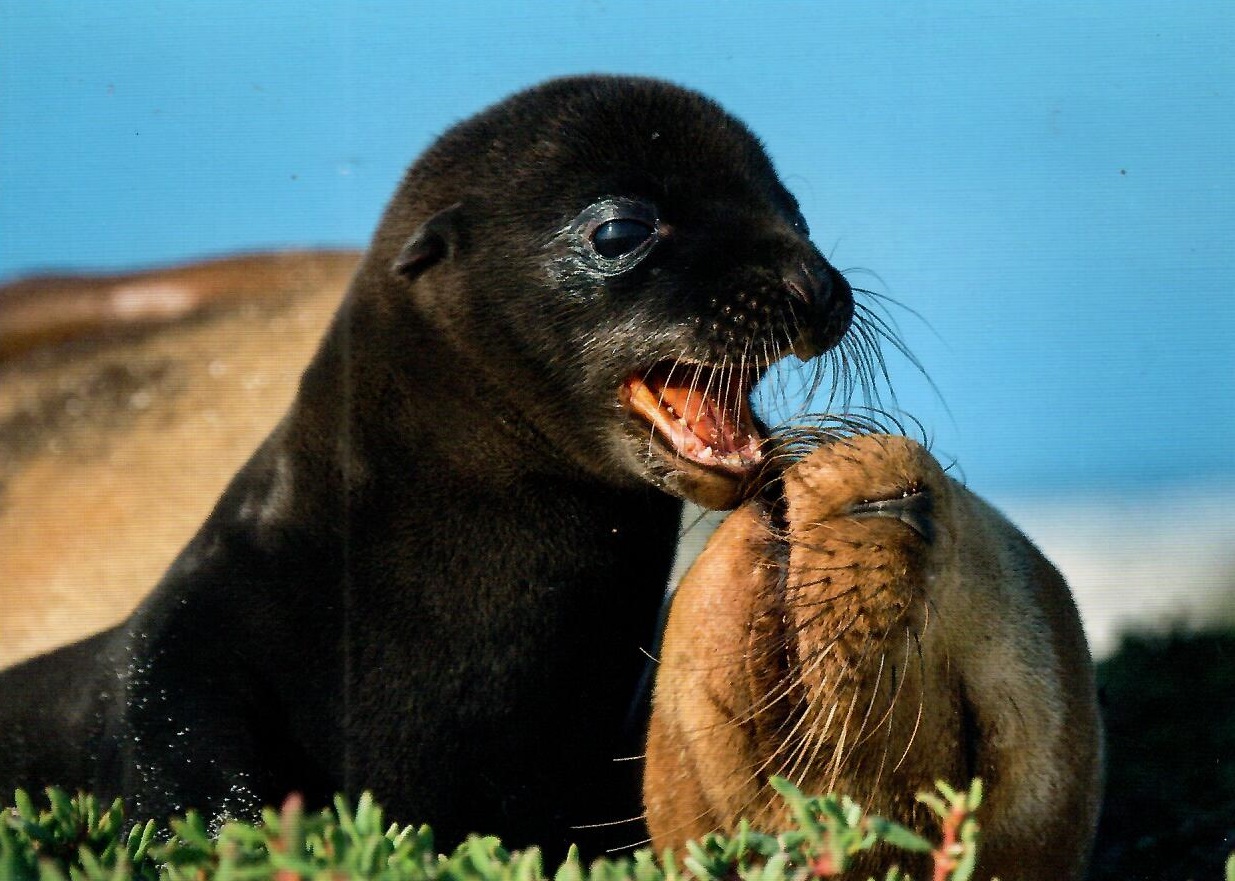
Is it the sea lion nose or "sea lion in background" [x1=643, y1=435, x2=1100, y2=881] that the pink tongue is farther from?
"sea lion in background" [x1=643, y1=435, x2=1100, y2=881]

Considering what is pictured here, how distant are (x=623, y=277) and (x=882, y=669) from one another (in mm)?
1473

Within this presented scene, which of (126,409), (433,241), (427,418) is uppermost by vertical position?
(126,409)

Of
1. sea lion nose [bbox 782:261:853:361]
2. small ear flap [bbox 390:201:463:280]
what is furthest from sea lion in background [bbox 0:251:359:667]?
sea lion nose [bbox 782:261:853:361]

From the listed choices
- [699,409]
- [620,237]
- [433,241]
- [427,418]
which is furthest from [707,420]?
[433,241]

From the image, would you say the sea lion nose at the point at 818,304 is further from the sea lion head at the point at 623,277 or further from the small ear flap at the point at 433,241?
the small ear flap at the point at 433,241

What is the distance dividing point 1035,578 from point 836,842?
5.15 ft

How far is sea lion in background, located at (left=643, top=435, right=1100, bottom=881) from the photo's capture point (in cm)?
306

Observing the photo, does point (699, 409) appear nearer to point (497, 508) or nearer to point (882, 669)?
point (497, 508)

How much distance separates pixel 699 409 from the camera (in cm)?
404

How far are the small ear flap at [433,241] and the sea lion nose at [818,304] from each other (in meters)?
1.01

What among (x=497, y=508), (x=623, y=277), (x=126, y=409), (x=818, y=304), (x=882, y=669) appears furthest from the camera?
(x=126, y=409)

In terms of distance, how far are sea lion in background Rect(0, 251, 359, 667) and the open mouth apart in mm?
5236

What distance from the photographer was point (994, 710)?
3.17m

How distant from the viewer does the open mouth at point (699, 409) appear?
12.8 feet
